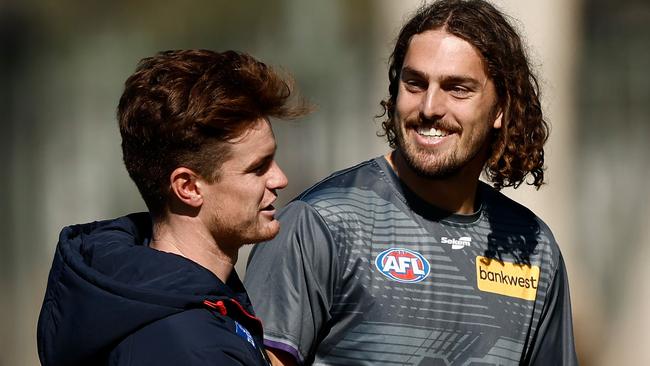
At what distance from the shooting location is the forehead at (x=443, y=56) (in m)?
3.62

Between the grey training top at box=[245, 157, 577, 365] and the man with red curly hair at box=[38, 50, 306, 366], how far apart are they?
0.57 m

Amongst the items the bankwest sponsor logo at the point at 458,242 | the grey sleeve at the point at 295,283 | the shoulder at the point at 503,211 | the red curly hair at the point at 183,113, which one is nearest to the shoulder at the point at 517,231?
the shoulder at the point at 503,211

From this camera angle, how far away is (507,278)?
366 centimetres

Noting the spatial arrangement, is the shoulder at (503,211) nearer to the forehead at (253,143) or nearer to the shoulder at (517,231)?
the shoulder at (517,231)

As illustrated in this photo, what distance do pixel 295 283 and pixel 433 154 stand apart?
578 millimetres

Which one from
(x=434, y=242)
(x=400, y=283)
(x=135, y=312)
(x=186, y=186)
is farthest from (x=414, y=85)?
(x=135, y=312)

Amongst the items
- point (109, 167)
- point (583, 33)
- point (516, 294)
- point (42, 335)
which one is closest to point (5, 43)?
point (109, 167)

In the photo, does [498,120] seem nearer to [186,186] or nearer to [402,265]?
[402,265]

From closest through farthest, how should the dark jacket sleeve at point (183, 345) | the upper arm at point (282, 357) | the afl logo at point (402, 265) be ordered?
1. the dark jacket sleeve at point (183, 345)
2. the upper arm at point (282, 357)
3. the afl logo at point (402, 265)

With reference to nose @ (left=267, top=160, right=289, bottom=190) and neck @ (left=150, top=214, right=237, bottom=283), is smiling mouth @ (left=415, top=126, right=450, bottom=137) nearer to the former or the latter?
nose @ (left=267, top=160, right=289, bottom=190)

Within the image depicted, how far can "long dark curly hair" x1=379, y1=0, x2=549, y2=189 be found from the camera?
12.3 ft

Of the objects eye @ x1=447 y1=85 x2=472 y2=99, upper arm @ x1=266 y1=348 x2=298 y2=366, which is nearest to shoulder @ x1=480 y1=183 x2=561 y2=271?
eye @ x1=447 y1=85 x2=472 y2=99

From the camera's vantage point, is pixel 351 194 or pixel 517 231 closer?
pixel 351 194

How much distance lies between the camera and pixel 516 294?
144 inches
